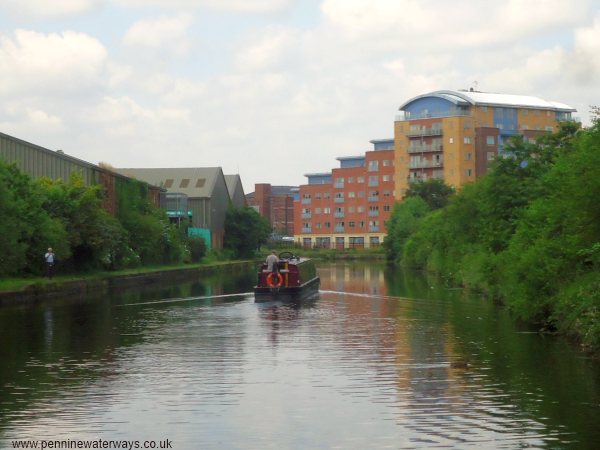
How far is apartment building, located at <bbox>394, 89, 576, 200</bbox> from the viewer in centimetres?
13300

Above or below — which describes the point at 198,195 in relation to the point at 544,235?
above

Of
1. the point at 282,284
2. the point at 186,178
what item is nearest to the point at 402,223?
the point at 186,178

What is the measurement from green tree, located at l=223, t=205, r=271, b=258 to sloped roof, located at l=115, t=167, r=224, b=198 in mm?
4058

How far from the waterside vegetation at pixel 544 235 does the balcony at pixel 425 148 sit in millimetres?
80072

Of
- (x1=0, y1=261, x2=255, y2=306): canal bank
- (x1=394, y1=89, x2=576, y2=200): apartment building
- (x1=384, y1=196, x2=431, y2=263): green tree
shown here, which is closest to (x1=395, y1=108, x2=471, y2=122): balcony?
(x1=394, y1=89, x2=576, y2=200): apartment building

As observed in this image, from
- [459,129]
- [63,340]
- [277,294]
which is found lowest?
[63,340]

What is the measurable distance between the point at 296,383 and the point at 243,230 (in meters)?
91.7

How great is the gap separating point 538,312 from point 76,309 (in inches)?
648

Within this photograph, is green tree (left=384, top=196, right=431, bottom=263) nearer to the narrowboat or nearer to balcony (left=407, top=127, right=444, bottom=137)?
balcony (left=407, top=127, right=444, bottom=137)

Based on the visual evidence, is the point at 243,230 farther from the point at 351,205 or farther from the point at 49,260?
the point at 49,260

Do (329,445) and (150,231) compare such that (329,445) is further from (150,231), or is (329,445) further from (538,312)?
(150,231)

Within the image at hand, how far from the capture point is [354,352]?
72.4 ft

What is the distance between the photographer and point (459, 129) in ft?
435

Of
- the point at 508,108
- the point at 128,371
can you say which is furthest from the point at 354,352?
the point at 508,108
